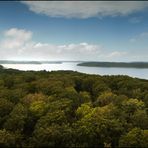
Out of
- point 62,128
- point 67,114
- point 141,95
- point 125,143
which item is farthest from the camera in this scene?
point 141,95

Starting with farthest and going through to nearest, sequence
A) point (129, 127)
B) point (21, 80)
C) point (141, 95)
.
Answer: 1. point (21, 80)
2. point (141, 95)
3. point (129, 127)

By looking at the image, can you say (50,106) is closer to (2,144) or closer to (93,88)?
(2,144)

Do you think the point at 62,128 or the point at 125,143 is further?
the point at 62,128

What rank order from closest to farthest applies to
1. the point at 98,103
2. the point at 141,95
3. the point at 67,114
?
the point at 67,114, the point at 98,103, the point at 141,95

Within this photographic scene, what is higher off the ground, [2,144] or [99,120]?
[99,120]

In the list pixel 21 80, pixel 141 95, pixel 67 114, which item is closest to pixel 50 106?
pixel 67 114

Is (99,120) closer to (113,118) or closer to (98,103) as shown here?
(113,118)

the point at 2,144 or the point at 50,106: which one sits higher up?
the point at 50,106

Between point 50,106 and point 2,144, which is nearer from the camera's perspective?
point 2,144

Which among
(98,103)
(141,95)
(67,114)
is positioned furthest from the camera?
(141,95)

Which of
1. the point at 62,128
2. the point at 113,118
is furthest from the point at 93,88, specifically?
the point at 62,128
